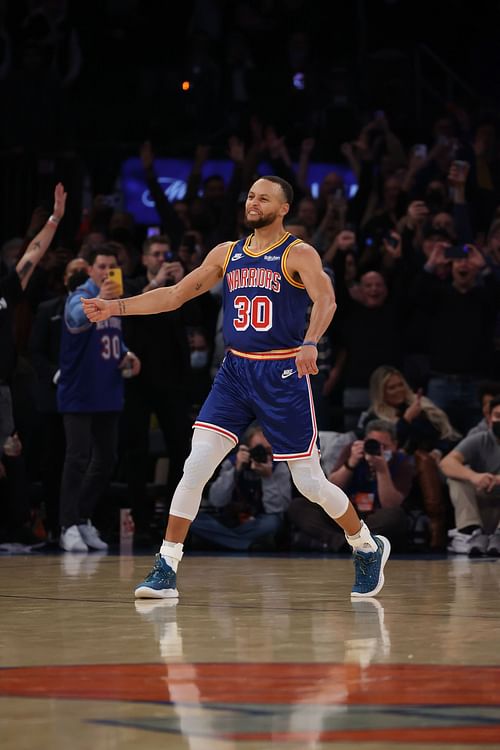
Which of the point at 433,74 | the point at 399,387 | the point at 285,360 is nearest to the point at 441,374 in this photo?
the point at 399,387

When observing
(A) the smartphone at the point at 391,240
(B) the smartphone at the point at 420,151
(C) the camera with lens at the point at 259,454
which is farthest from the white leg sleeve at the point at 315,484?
(B) the smartphone at the point at 420,151

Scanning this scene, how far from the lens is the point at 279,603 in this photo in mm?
7145

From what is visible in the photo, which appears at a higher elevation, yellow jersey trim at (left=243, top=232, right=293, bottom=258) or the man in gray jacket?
yellow jersey trim at (left=243, top=232, right=293, bottom=258)

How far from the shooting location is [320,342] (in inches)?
443

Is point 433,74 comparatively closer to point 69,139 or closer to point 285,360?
point 69,139

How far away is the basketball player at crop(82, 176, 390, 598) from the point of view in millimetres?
7125

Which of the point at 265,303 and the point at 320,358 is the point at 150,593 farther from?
the point at 320,358

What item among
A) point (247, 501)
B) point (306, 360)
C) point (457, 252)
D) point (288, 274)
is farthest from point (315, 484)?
point (457, 252)

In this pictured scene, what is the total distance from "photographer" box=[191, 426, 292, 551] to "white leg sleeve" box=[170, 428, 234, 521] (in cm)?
366

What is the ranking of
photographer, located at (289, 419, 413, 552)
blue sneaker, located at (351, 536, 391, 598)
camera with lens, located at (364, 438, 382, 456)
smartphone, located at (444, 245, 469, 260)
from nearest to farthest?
1. blue sneaker, located at (351, 536, 391, 598)
2. camera with lens, located at (364, 438, 382, 456)
3. photographer, located at (289, 419, 413, 552)
4. smartphone, located at (444, 245, 469, 260)

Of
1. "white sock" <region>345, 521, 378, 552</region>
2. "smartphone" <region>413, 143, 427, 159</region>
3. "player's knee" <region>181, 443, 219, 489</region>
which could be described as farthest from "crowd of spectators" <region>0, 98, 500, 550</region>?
"player's knee" <region>181, 443, 219, 489</region>

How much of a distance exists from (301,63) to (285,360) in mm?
9579

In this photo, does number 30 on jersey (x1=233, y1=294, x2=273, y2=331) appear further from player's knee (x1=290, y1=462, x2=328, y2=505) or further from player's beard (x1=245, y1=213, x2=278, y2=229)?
player's knee (x1=290, y1=462, x2=328, y2=505)

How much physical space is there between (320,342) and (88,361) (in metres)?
1.87
